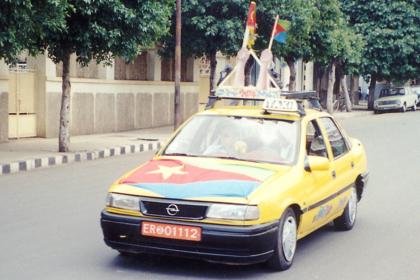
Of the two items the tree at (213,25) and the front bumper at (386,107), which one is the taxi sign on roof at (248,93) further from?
the front bumper at (386,107)

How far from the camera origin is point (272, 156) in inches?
272

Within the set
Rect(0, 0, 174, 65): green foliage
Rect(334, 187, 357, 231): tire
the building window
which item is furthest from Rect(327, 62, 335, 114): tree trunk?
Rect(334, 187, 357, 231): tire

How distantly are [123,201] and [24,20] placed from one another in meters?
7.33

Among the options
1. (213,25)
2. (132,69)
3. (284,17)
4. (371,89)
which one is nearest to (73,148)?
(213,25)

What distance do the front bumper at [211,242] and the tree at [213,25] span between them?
16.5 m

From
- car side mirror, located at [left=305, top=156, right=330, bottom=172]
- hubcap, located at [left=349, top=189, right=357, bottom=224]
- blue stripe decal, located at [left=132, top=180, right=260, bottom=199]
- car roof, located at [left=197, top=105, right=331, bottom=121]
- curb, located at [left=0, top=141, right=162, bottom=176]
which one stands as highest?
car roof, located at [left=197, top=105, right=331, bottom=121]

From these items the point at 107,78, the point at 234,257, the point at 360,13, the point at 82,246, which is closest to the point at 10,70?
the point at 107,78

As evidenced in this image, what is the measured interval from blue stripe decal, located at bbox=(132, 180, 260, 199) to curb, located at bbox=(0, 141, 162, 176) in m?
8.17

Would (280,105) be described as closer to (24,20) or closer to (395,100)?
(24,20)

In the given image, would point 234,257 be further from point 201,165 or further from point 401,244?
point 401,244

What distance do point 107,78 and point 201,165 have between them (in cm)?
1758

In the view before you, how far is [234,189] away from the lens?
5.94m

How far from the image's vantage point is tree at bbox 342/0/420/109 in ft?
135

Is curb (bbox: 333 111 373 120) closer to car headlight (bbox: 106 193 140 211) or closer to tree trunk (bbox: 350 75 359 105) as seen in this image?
tree trunk (bbox: 350 75 359 105)
